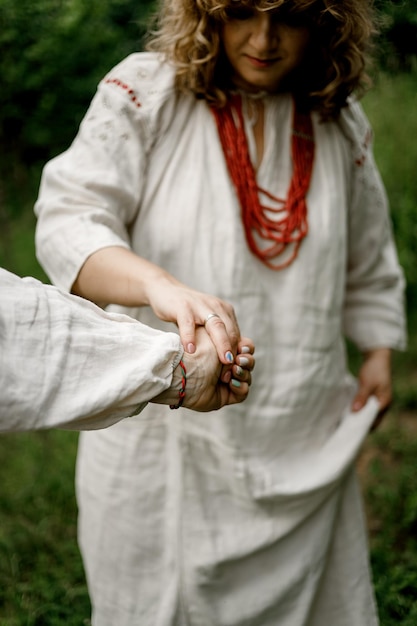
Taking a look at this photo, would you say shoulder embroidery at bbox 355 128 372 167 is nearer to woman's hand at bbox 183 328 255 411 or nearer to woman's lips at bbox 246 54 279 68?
woman's lips at bbox 246 54 279 68

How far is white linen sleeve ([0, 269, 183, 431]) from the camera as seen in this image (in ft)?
3.65

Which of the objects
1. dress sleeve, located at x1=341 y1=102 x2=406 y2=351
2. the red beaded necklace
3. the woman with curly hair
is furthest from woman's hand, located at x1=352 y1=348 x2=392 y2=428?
the red beaded necklace

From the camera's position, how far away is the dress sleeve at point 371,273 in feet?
6.42

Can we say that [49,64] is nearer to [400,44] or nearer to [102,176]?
[400,44]

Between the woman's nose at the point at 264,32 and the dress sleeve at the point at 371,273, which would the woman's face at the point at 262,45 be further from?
the dress sleeve at the point at 371,273

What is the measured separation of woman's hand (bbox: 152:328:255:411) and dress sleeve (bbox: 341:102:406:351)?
683 millimetres

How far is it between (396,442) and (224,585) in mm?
1852

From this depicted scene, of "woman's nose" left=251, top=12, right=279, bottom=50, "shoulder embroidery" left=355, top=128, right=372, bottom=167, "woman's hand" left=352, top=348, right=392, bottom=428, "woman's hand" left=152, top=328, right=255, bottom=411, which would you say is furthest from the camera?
"woman's hand" left=352, top=348, right=392, bottom=428

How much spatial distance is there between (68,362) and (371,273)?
1.11m

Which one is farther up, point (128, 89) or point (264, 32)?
point (264, 32)

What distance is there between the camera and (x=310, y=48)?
1.79 metres

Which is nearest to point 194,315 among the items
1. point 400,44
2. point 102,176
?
point 102,176

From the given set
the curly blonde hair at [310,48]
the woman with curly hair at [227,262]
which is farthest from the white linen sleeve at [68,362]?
the curly blonde hair at [310,48]

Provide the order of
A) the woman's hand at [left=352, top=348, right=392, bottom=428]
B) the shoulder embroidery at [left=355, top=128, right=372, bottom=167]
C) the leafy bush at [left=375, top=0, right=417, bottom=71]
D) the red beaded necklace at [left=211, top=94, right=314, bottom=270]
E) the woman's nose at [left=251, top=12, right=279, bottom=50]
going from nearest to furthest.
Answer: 1. the woman's nose at [left=251, top=12, right=279, bottom=50]
2. the red beaded necklace at [left=211, top=94, right=314, bottom=270]
3. the shoulder embroidery at [left=355, top=128, right=372, bottom=167]
4. the woman's hand at [left=352, top=348, right=392, bottom=428]
5. the leafy bush at [left=375, top=0, right=417, bottom=71]
